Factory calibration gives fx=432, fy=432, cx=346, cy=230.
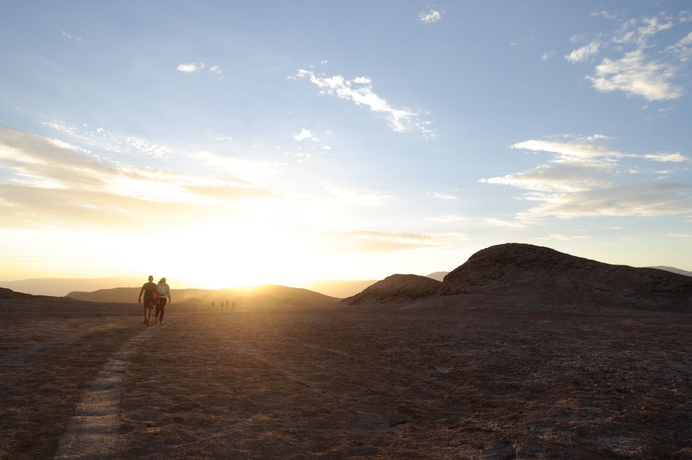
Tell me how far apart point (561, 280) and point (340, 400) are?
138 feet

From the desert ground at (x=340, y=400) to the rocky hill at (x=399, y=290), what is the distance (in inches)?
1517

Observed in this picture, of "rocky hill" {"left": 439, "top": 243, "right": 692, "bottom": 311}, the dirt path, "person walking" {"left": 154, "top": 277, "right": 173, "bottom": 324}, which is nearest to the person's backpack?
"person walking" {"left": 154, "top": 277, "right": 173, "bottom": 324}

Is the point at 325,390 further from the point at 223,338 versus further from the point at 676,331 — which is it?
the point at 676,331

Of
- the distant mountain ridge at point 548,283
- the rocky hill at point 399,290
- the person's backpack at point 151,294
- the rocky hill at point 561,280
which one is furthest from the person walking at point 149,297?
the rocky hill at point 399,290

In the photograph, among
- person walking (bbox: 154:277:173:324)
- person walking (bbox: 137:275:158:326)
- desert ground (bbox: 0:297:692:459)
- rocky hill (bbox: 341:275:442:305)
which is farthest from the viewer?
rocky hill (bbox: 341:275:442:305)

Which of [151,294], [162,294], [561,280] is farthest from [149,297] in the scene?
[561,280]

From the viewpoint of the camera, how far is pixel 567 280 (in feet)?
141

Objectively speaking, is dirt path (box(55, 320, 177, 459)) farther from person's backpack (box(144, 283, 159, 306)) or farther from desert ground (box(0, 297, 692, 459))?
person's backpack (box(144, 283, 159, 306))

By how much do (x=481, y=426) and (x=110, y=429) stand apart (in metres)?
4.76

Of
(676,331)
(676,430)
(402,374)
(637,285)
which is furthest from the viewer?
(637,285)

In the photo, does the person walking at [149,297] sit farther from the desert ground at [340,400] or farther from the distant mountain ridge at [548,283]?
the distant mountain ridge at [548,283]

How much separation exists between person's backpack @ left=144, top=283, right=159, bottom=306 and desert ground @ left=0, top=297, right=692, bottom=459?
612cm

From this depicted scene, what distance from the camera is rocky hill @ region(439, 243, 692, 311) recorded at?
125ft

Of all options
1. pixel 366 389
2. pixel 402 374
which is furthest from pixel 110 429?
pixel 402 374
